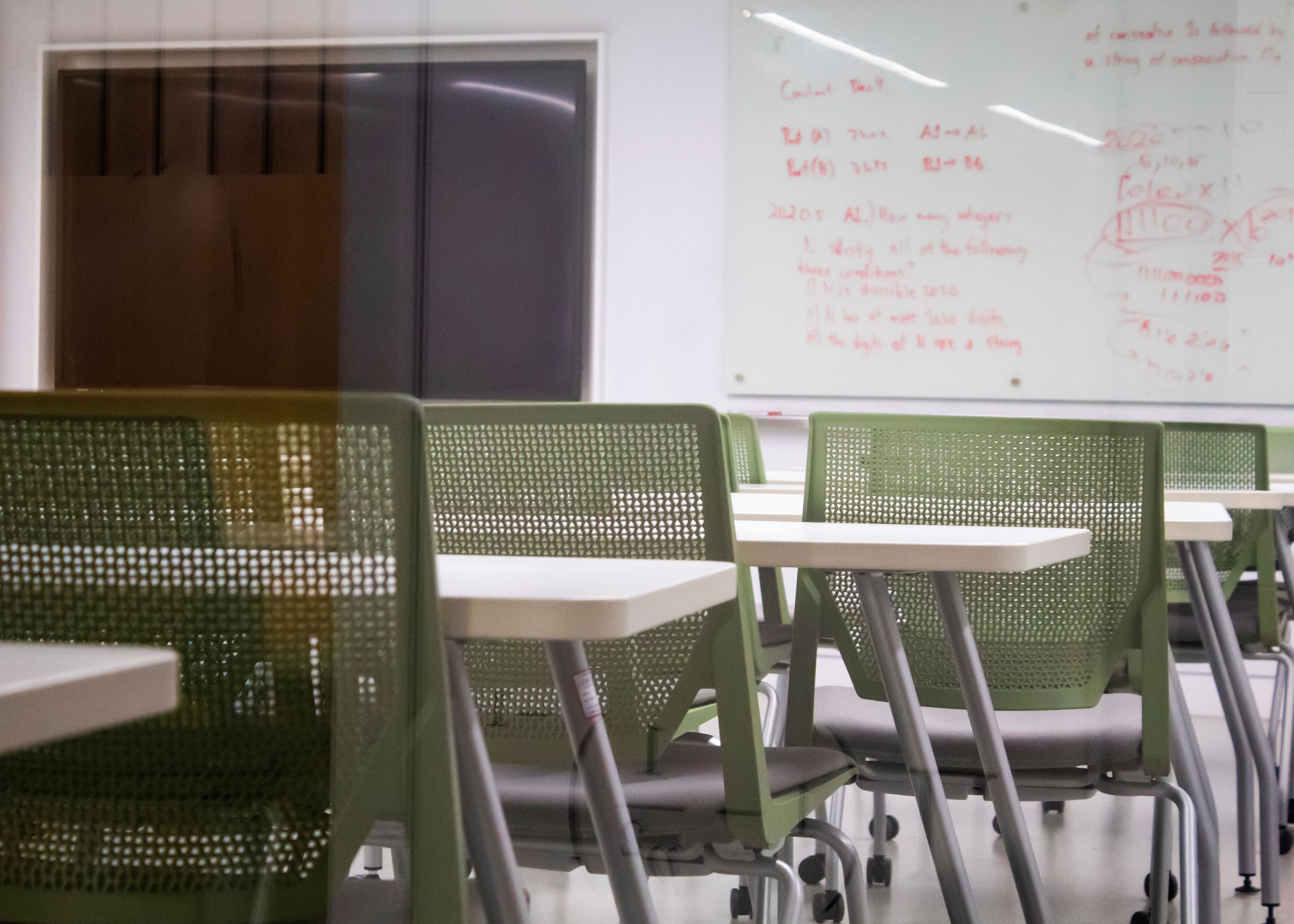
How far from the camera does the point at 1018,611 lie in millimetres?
1815

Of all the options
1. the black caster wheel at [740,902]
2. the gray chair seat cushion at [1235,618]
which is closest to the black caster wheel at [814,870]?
the black caster wheel at [740,902]

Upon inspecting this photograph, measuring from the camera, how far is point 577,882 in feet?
4.79

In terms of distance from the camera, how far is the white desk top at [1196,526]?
1704 mm

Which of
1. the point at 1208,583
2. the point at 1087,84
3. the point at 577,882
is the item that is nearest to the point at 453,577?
the point at 577,882

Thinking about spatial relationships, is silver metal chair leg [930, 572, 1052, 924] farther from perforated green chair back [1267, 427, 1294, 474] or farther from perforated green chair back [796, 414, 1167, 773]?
perforated green chair back [1267, 427, 1294, 474]

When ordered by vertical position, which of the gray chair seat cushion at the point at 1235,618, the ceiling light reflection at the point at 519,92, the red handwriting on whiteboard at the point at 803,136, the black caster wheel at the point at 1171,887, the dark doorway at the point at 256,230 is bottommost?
the black caster wheel at the point at 1171,887

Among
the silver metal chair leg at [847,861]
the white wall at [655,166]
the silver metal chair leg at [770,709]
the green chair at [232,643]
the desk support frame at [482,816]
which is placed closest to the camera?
the green chair at [232,643]

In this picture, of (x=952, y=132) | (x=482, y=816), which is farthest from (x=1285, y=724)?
(x=482, y=816)

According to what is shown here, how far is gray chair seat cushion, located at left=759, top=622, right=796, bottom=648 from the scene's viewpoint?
2.08 m

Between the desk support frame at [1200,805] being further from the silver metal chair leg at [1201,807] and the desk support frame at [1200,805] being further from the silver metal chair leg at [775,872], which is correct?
the silver metal chair leg at [775,872]

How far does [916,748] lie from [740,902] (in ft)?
1.25

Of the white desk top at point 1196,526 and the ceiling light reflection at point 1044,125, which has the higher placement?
the ceiling light reflection at point 1044,125

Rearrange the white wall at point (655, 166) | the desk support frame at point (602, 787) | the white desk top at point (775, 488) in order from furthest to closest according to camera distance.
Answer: the white desk top at point (775, 488), the white wall at point (655, 166), the desk support frame at point (602, 787)

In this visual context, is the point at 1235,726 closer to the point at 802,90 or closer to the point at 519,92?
the point at 802,90
